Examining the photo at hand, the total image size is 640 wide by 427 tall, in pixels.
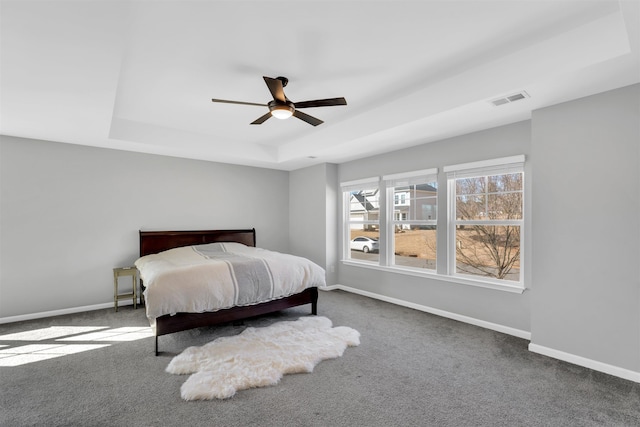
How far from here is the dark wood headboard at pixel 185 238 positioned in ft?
15.8

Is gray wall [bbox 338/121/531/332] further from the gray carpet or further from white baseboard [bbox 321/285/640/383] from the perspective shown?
the gray carpet

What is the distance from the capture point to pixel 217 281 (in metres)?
3.24

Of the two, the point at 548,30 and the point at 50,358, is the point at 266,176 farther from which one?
the point at 548,30

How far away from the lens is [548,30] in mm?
2217

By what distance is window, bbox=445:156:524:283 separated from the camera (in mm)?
3510

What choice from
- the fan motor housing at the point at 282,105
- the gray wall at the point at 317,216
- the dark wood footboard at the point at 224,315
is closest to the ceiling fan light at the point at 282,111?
the fan motor housing at the point at 282,105

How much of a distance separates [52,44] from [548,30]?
337cm

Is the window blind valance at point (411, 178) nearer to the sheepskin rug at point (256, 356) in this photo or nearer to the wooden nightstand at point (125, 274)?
the sheepskin rug at point (256, 356)

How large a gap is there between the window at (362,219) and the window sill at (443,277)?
0.21m

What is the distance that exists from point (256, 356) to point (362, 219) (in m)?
3.19

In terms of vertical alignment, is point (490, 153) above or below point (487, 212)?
above

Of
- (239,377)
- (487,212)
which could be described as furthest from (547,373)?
(239,377)

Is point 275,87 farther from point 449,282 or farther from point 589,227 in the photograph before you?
point 449,282

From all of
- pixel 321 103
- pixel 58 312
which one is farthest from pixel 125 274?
pixel 321 103
